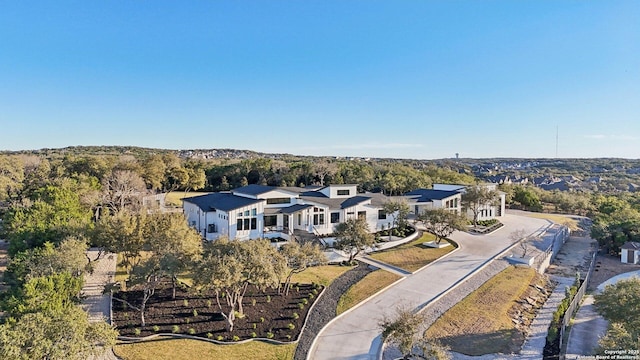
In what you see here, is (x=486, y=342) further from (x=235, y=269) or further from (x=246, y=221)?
(x=246, y=221)

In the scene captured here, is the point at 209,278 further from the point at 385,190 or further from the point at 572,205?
the point at 572,205

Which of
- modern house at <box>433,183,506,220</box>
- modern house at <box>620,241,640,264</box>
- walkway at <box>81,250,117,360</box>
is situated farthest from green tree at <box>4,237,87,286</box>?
modern house at <box>620,241,640,264</box>

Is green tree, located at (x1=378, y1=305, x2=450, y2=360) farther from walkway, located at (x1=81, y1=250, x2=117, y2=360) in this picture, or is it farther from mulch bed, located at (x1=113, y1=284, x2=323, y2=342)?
walkway, located at (x1=81, y1=250, x2=117, y2=360)

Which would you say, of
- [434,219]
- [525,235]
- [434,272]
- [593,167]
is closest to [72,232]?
[434,272]

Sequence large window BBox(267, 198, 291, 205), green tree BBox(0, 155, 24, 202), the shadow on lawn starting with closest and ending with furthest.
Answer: the shadow on lawn
large window BBox(267, 198, 291, 205)
green tree BBox(0, 155, 24, 202)

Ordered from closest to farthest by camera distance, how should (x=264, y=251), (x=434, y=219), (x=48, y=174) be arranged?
(x=264, y=251) < (x=434, y=219) < (x=48, y=174)

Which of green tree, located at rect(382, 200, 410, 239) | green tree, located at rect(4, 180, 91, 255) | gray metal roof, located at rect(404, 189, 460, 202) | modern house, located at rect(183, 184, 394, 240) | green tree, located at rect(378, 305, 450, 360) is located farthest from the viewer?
gray metal roof, located at rect(404, 189, 460, 202)

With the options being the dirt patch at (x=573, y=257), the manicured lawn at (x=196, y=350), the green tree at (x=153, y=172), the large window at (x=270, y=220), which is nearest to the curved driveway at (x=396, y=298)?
the manicured lawn at (x=196, y=350)
